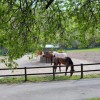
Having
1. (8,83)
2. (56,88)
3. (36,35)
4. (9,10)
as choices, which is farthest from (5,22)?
(8,83)

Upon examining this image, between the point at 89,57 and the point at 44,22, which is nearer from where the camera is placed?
the point at 44,22

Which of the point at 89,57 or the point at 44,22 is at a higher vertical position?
the point at 44,22

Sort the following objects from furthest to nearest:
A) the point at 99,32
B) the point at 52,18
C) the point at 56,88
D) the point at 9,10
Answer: the point at 56,88
the point at 99,32
the point at 52,18
the point at 9,10

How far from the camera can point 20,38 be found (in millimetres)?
10141

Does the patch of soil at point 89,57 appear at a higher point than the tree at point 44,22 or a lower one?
lower

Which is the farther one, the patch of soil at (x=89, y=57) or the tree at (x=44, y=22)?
→ the patch of soil at (x=89, y=57)

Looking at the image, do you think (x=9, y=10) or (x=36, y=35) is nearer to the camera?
(x=9, y=10)

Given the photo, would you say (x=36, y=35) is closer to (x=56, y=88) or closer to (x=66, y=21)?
(x=66, y=21)

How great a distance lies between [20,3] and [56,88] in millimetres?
7396

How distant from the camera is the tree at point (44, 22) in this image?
32.3ft

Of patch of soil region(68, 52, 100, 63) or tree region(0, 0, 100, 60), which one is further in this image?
patch of soil region(68, 52, 100, 63)

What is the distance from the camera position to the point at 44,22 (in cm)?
1059

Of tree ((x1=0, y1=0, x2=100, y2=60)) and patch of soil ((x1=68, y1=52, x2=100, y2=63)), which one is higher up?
tree ((x1=0, y1=0, x2=100, y2=60))

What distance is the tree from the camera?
9.85m
